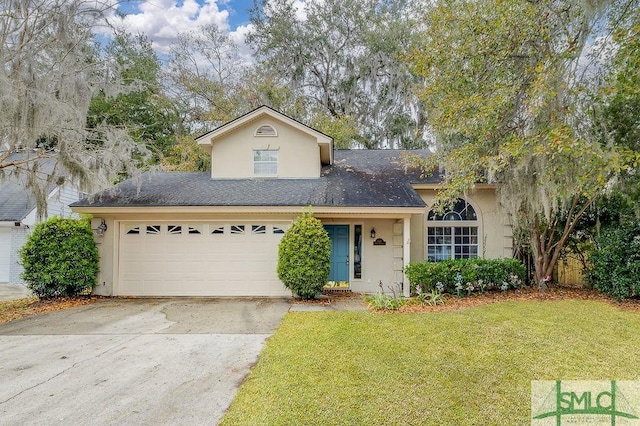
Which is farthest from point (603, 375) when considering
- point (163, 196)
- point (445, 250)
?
point (163, 196)

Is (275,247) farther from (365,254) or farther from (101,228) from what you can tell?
(101,228)

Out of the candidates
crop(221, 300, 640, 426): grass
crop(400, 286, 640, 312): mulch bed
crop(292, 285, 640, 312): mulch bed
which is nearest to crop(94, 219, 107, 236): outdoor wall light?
crop(292, 285, 640, 312): mulch bed

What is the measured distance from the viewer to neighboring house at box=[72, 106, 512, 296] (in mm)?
9523

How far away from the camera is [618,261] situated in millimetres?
8430

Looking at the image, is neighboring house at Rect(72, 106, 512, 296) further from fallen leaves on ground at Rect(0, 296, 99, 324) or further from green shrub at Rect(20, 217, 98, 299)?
fallen leaves on ground at Rect(0, 296, 99, 324)

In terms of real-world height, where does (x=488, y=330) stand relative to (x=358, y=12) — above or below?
below

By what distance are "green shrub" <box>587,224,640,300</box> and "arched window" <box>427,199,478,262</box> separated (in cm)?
300

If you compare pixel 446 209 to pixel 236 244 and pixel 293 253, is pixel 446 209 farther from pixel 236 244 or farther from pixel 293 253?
pixel 236 244

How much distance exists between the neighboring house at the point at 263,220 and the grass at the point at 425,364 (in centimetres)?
309

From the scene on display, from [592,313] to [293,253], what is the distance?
647 cm

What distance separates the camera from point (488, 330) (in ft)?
19.2

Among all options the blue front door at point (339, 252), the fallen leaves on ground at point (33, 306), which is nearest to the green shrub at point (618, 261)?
the blue front door at point (339, 252)

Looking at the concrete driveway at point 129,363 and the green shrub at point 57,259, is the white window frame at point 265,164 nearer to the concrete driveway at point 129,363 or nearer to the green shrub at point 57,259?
the concrete driveway at point 129,363

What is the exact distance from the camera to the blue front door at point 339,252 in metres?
10.2
